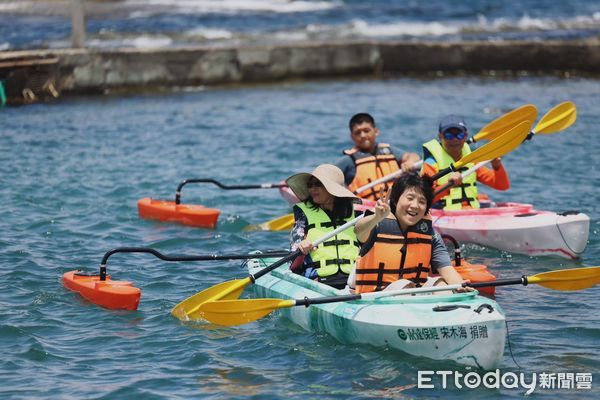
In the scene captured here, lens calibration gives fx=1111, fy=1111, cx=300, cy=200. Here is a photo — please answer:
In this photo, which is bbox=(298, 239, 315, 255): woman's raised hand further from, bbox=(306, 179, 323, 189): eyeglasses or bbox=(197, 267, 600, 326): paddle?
bbox=(197, 267, 600, 326): paddle

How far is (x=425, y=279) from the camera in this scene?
7.50m

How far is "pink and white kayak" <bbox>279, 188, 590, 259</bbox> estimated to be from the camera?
32.2 ft

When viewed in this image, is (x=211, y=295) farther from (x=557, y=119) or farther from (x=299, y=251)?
(x=557, y=119)

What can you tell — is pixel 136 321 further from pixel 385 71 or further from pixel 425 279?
pixel 385 71

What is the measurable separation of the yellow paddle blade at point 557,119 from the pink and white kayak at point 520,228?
875 mm

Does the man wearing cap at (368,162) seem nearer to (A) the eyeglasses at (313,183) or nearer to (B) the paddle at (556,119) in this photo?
(B) the paddle at (556,119)

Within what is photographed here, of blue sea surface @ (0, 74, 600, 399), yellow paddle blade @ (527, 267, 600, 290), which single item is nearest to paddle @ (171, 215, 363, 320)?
blue sea surface @ (0, 74, 600, 399)

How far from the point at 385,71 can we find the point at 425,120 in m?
3.91

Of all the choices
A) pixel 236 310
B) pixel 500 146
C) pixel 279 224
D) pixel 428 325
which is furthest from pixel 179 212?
→ pixel 428 325

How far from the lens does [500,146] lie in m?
9.11

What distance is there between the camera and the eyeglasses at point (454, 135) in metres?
10.2

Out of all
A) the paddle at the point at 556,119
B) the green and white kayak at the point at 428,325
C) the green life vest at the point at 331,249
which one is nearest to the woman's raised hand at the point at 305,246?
the green life vest at the point at 331,249

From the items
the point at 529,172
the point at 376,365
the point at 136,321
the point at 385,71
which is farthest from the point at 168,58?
the point at 376,365

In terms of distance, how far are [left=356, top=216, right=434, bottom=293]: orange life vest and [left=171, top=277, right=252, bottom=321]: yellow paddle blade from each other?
3.18ft
